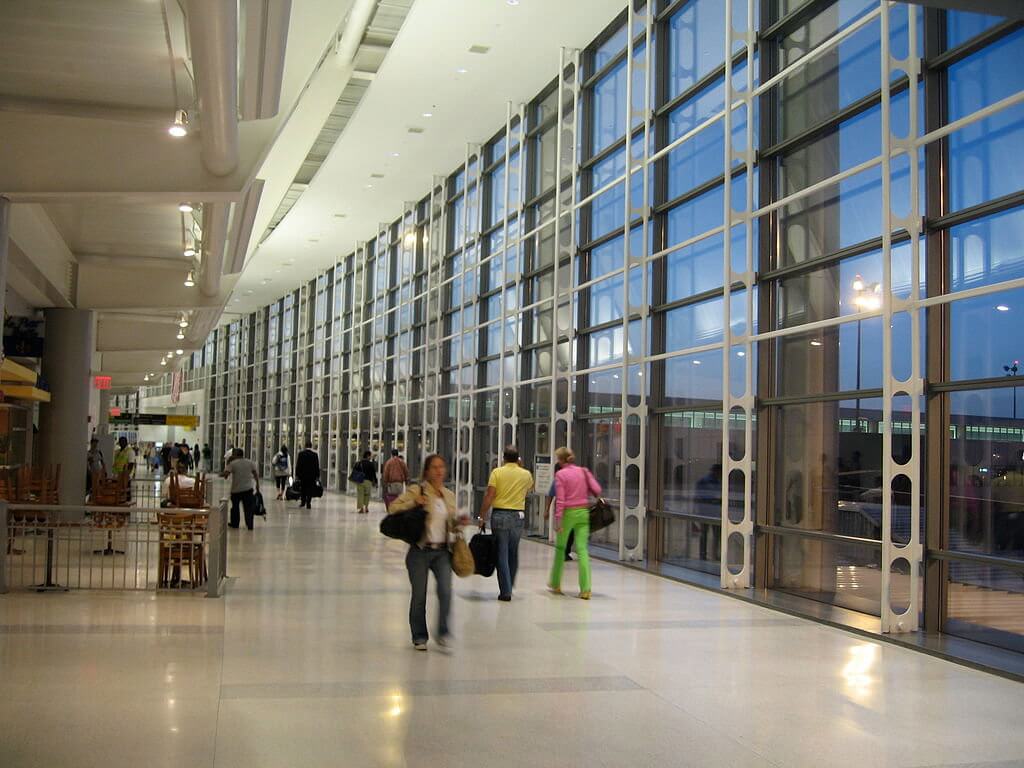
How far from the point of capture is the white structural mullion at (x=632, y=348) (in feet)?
50.1

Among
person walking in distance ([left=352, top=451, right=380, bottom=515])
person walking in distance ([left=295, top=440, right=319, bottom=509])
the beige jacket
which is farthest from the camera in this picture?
person walking in distance ([left=295, top=440, right=319, bottom=509])

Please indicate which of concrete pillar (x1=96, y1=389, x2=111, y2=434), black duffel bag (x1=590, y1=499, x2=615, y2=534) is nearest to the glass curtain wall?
black duffel bag (x1=590, y1=499, x2=615, y2=534)

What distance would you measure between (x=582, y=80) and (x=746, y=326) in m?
7.81

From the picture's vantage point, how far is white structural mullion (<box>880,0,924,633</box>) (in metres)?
9.40

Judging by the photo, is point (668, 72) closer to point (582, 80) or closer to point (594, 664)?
point (582, 80)

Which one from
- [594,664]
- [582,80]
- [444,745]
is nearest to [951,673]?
[594,664]

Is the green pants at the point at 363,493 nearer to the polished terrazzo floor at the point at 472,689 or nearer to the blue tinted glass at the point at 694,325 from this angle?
the blue tinted glass at the point at 694,325

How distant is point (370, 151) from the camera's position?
24.3 metres

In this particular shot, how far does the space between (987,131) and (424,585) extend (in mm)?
6294

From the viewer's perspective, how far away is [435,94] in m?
20.5

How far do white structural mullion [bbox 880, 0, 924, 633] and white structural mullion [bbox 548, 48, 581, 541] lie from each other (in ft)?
27.7

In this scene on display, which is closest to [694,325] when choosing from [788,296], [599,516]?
[788,296]

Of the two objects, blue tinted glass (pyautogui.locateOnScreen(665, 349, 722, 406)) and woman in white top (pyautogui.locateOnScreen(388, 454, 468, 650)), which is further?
blue tinted glass (pyautogui.locateOnScreen(665, 349, 722, 406))

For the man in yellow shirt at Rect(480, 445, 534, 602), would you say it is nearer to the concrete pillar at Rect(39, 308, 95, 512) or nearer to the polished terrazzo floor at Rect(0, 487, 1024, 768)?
the polished terrazzo floor at Rect(0, 487, 1024, 768)
